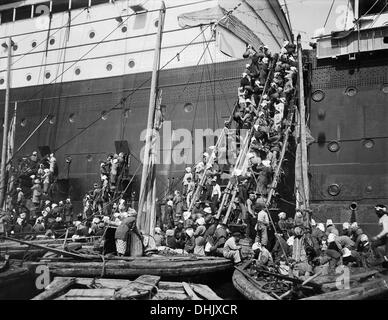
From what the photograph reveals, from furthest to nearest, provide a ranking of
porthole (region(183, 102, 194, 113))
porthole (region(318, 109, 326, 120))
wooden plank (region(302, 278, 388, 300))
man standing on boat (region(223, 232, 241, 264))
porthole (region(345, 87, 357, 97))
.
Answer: porthole (region(183, 102, 194, 113)) < porthole (region(318, 109, 326, 120)) < porthole (region(345, 87, 357, 97)) < man standing on boat (region(223, 232, 241, 264)) < wooden plank (region(302, 278, 388, 300))

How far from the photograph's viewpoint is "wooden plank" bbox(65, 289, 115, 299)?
6.06 metres

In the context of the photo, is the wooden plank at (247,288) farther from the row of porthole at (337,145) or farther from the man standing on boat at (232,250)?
the row of porthole at (337,145)

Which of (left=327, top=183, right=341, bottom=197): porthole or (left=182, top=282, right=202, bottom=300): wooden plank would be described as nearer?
(left=182, top=282, right=202, bottom=300): wooden plank

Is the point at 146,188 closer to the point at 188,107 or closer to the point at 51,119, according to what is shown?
the point at 188,107

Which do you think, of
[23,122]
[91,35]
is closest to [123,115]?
[91,35]

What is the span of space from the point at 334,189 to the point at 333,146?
1.15m

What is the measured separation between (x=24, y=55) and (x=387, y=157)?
47.9 ft

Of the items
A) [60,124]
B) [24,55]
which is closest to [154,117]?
[60,124]

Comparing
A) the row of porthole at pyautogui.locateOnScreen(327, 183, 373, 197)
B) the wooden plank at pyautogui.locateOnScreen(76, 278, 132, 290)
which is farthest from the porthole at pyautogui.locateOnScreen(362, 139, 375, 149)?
the wooden plank at pyautogui.locateOnScreen(76, 278, 132, 290)

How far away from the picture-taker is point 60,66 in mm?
17406

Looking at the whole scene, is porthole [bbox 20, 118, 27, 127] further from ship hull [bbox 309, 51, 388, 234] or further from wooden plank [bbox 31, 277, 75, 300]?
wooden plank [bbox 31, 277, 75, 300]

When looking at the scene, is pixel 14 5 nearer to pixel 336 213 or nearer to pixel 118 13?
pixel 118 13

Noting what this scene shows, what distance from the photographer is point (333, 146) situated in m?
11.7

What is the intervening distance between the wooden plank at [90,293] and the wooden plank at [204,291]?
3.98 ft
